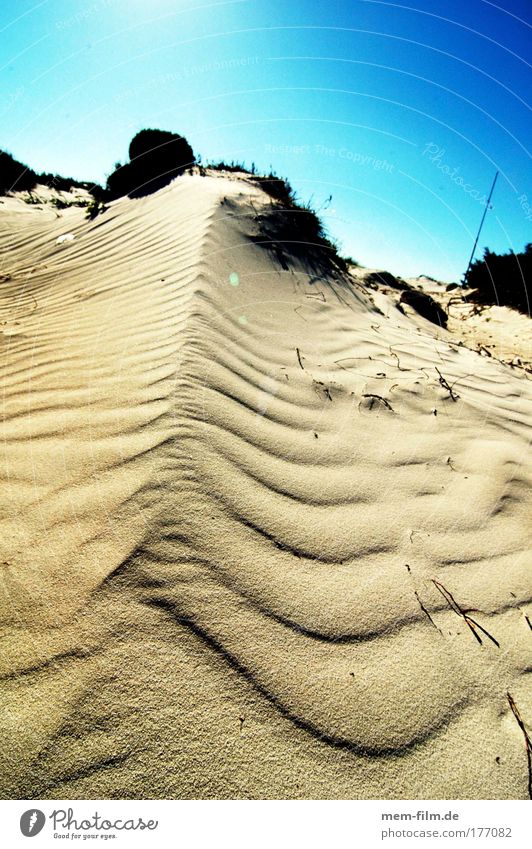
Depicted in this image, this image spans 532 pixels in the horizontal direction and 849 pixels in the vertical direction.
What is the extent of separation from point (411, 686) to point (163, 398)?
1585 millimetres

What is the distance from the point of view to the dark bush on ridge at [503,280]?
9367mm

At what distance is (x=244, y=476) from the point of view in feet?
5.96

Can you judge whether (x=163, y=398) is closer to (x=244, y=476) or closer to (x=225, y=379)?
(x=225, y=379)

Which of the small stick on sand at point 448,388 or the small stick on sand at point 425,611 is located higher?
the small stick on sand at point 448,388

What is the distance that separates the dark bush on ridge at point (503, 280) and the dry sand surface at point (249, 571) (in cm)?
766

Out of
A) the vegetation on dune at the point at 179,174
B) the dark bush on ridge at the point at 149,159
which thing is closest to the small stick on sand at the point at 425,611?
the vegetation on dune at the point at 179,174

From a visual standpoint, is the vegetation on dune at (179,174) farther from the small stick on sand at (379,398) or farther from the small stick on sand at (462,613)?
the small stick on sand at (462,613)

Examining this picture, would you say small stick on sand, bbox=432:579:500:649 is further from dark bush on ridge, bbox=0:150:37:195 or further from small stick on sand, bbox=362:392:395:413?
dark bush on ridge, bbox=0:150:37:195

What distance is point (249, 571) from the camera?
1.42 m

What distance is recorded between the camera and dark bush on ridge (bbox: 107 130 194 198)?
30.7ft
